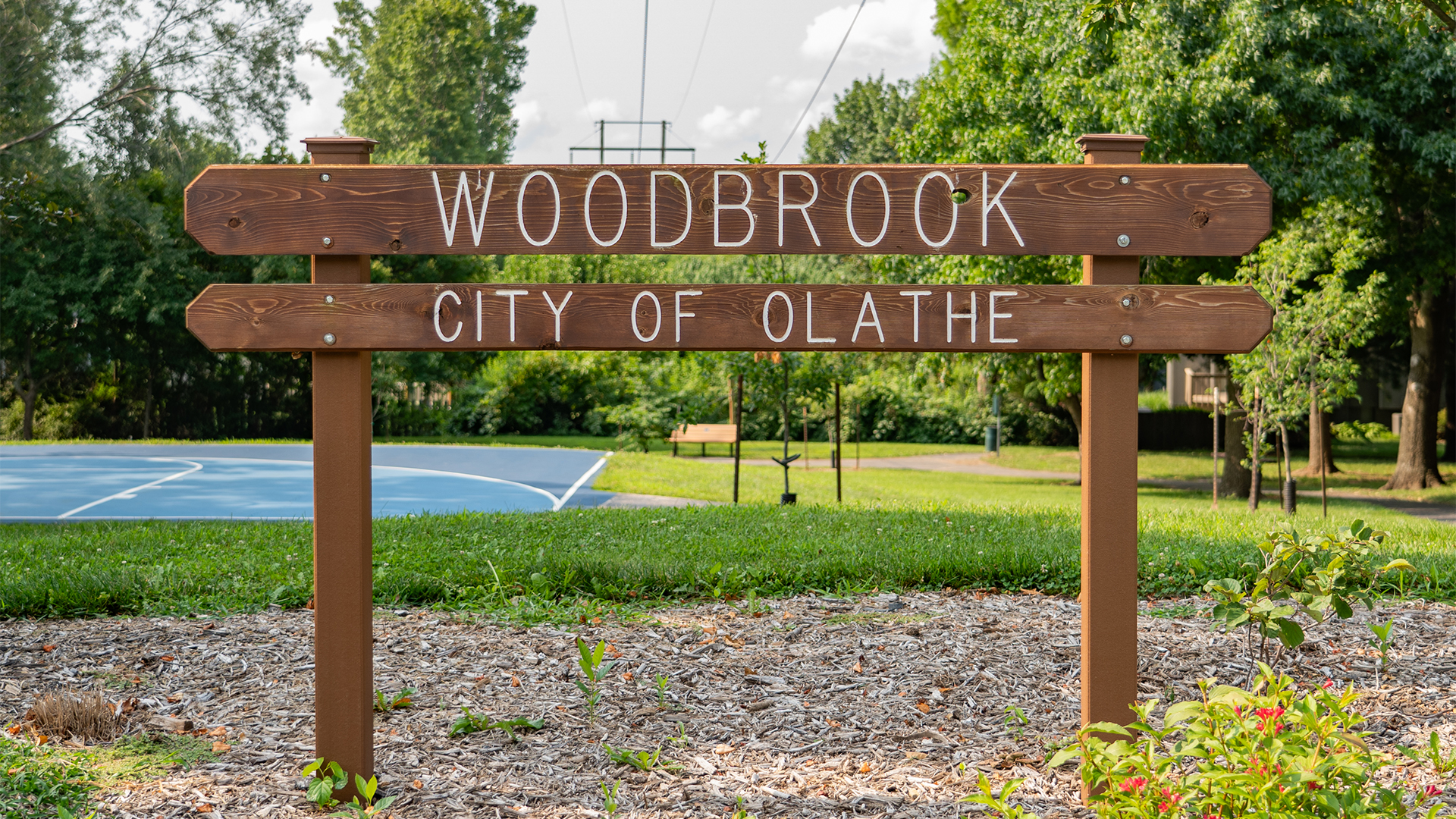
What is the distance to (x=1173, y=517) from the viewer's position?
857 cm

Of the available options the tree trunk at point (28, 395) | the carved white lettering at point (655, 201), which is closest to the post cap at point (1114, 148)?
the carved white lettering at point (655, 201)

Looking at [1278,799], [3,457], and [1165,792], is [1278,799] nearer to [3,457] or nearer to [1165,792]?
[1165,792]

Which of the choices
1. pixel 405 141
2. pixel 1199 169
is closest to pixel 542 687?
pixel 1199 169

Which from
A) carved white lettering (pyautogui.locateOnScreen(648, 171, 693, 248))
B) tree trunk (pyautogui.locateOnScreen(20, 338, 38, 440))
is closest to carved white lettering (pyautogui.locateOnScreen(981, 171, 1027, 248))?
carved white lettering (pyautogui.locateOnScreen(648, 171, 693, 248))

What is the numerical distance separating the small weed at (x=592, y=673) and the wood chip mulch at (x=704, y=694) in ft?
0.19

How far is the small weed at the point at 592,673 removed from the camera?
3535 mm

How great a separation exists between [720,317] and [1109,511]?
4.34 ft

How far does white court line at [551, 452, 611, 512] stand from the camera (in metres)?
12.2

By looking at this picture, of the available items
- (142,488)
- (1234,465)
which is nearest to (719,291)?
(142,488)

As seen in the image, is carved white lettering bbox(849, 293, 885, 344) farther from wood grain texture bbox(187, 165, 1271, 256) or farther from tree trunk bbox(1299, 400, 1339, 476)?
tree trunk bbox(1299, 400, 1339, 476)

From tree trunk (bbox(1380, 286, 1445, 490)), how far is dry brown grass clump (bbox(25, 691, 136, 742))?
18130 millimetres

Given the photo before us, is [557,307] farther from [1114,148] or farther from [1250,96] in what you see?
[1250,96]

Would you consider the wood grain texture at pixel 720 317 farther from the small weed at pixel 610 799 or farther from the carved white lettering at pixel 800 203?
the small weed at pixel 610 799

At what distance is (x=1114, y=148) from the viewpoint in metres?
3.08
